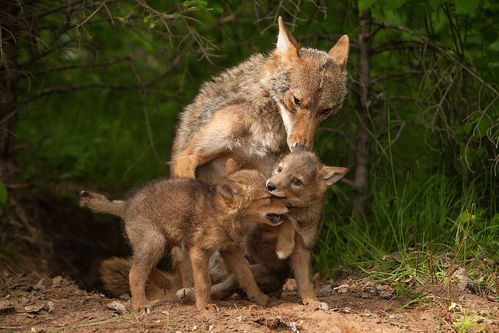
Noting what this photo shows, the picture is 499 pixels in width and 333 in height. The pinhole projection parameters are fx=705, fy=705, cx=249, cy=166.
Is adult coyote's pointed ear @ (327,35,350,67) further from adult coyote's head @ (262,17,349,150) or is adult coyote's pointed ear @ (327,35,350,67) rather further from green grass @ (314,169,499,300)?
green grass @ (314,169,499,300)

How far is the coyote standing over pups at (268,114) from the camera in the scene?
5.75m

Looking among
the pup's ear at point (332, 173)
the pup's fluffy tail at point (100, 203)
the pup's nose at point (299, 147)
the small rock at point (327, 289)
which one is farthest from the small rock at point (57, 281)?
the pup's ear at point (332, 173)

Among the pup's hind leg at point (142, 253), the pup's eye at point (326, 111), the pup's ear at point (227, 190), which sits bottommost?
the pup's hind leg at point (142, 253)

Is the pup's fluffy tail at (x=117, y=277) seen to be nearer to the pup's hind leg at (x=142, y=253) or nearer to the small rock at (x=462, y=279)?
the pup's hind leg at (x=142, y=253)

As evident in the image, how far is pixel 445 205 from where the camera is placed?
21.5 ft

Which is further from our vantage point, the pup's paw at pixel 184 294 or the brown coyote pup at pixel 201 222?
the pup's paw at pixel 184 294

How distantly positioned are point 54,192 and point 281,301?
404cm

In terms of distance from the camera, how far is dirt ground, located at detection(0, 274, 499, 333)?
458 cm

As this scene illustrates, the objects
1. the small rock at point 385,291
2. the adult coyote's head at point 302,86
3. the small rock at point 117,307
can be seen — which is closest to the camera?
the small rock at point 117,307

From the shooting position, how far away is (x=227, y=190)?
5.01 meters

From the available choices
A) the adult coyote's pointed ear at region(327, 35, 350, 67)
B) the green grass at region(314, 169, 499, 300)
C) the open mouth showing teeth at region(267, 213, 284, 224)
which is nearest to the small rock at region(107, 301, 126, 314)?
the open mouth showing teeth at region(267, 213, 284, 224)

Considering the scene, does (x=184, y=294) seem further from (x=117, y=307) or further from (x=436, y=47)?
(x=436, y=47)

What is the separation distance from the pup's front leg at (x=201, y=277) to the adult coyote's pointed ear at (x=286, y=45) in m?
1.97

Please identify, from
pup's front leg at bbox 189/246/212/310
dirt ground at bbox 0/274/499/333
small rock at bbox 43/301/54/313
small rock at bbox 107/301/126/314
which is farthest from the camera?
small rock at bbox 43/301/54/313
